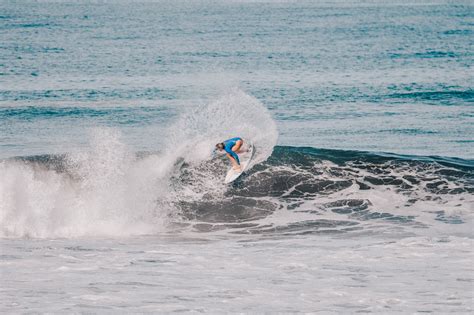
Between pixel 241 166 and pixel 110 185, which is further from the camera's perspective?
pixel 241 166

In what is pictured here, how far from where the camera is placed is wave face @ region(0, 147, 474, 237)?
16828mm

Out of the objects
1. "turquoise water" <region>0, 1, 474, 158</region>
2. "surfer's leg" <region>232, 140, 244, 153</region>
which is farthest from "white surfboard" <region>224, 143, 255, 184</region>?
"turquoise water" <region>0, 1, 474, 158</region>

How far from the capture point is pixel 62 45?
182ft

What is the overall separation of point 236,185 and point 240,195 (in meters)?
0.67

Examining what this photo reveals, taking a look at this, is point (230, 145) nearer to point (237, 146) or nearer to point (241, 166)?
point (237, 146)

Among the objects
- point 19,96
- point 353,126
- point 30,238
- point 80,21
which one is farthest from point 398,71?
point 80,21

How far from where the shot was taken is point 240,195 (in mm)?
19656

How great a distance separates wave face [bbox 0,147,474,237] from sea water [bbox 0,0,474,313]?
72 millimetres

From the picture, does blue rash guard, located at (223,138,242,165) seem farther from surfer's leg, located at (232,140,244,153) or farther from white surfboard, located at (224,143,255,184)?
white surfboard, located at (224,143,255,184)

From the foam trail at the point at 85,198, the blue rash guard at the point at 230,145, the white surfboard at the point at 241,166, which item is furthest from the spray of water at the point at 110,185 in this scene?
the blue rash guard at the point at 230,145

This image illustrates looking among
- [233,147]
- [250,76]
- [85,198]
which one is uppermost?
[250,76]

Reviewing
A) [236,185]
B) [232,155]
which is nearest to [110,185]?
[232,155]

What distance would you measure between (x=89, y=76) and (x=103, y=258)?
30075 millimetres

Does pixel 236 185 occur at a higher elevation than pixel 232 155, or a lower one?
lower
